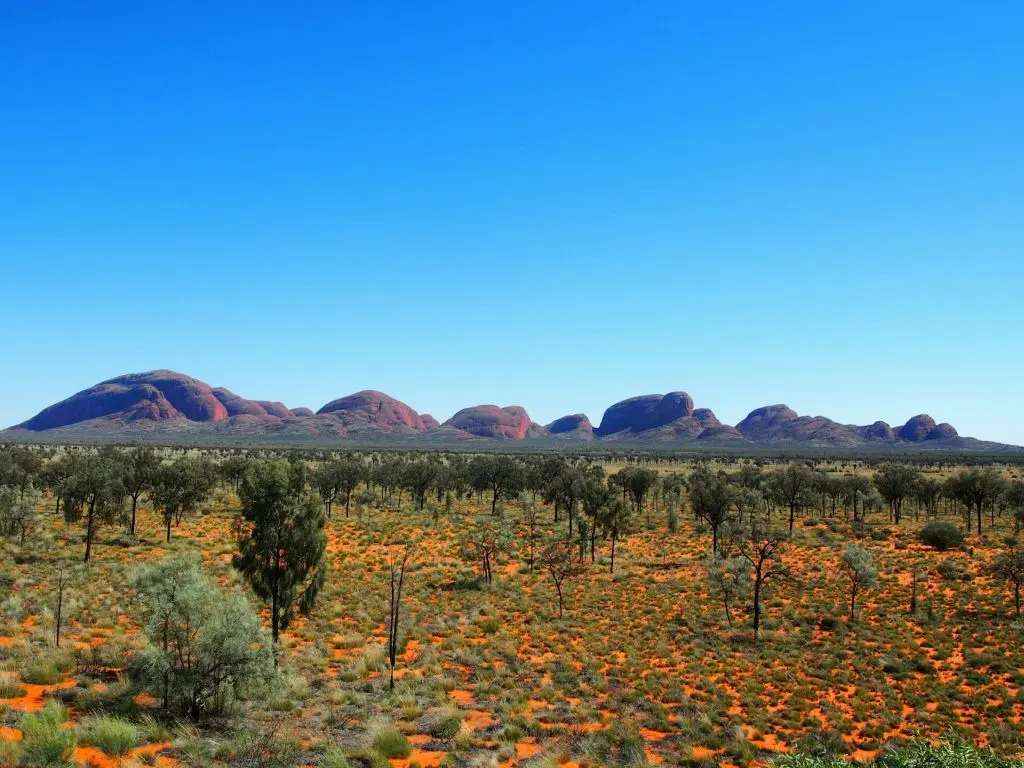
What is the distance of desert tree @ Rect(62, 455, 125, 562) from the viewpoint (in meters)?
43.9

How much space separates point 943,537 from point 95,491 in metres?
74.4

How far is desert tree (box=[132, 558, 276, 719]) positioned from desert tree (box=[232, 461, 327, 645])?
200 inches

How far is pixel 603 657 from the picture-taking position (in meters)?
29.1

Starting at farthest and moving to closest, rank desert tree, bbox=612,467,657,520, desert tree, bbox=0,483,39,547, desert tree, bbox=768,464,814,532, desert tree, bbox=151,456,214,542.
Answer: desert tree, bbox=612,467,657,520, desert tree, bbox=768,464,814,532, desert tree, bbox=151,456,214,542, desert tree, bbox=0,483,39,547

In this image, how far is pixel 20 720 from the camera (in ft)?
56.1

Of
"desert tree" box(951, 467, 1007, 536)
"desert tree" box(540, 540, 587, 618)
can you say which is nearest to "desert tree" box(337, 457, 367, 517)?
"desert tree" box(540, 540, 587, 618)

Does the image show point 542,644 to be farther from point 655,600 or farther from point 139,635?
point 139,635

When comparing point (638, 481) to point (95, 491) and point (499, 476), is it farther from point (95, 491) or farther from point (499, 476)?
point (95, 491)

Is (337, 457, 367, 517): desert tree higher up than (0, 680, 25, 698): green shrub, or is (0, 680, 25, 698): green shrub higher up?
(337, 457, 367, 517): desert tree

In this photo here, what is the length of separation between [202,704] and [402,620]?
1480 centimetres

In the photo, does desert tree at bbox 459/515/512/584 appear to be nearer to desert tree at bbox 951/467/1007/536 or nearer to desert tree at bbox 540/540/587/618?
desert tree at bbox 540/540/587/618

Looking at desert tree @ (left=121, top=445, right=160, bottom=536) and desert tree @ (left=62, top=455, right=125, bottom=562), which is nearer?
desert tree @ (left=62, top=455, right=125, bottom=562)

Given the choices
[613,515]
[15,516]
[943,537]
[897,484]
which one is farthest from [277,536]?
[897,484]

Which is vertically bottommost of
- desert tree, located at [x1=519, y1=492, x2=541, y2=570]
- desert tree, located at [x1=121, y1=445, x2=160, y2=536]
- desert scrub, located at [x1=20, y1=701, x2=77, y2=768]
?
desert tree, located at [x1=519, y1=492, x2=541, y2=570]
